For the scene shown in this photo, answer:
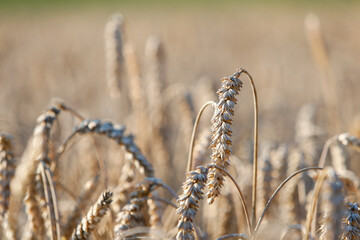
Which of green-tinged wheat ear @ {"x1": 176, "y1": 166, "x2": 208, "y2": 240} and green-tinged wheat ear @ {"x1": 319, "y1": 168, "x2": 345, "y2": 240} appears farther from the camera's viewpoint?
green-tinged wheat ear @ {"x1": 319, "y1": 168, "x2": 345, "y2": 240}

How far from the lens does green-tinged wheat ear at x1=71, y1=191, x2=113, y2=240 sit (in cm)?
139

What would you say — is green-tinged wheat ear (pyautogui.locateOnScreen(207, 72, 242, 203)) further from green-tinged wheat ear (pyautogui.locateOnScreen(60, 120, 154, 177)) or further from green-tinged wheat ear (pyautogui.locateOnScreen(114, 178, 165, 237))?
green-tinged wheat ear (pyautogui.locateOnScreen(60, 120, 154, 177))

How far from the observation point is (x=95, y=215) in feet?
4.60

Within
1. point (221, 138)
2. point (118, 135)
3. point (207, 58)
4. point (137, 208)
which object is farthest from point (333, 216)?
point (207, 58)

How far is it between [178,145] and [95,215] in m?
2.99

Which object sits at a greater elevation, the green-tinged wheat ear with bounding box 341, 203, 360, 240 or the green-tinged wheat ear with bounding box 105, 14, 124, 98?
the green-tinged wheat ear with bounding box 105, 14, 124, 98

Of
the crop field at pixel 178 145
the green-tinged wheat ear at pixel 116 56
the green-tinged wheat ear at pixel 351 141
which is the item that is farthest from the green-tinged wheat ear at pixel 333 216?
the green-tinged wheat ear at pixel 116 56

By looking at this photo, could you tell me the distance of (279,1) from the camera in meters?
20.4

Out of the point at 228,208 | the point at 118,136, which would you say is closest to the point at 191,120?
the point at 228,208

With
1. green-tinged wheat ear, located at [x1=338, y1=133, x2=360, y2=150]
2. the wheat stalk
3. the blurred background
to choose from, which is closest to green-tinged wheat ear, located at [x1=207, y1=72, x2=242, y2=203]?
green-tinged wheat ear, located at [x1=338, y1=133, x2=360, y2=150]

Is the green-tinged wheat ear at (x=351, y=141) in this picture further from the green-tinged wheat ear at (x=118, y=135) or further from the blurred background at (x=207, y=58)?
the blurred background at (x=207, y=58)

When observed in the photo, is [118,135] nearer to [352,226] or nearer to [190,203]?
[190,203]

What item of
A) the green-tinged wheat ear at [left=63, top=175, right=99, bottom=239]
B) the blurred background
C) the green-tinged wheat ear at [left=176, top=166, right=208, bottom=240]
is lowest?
the green-tinged wheat ear at [left=176, top=166, right=208, bottom=240]

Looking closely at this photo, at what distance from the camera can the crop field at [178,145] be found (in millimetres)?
1397
